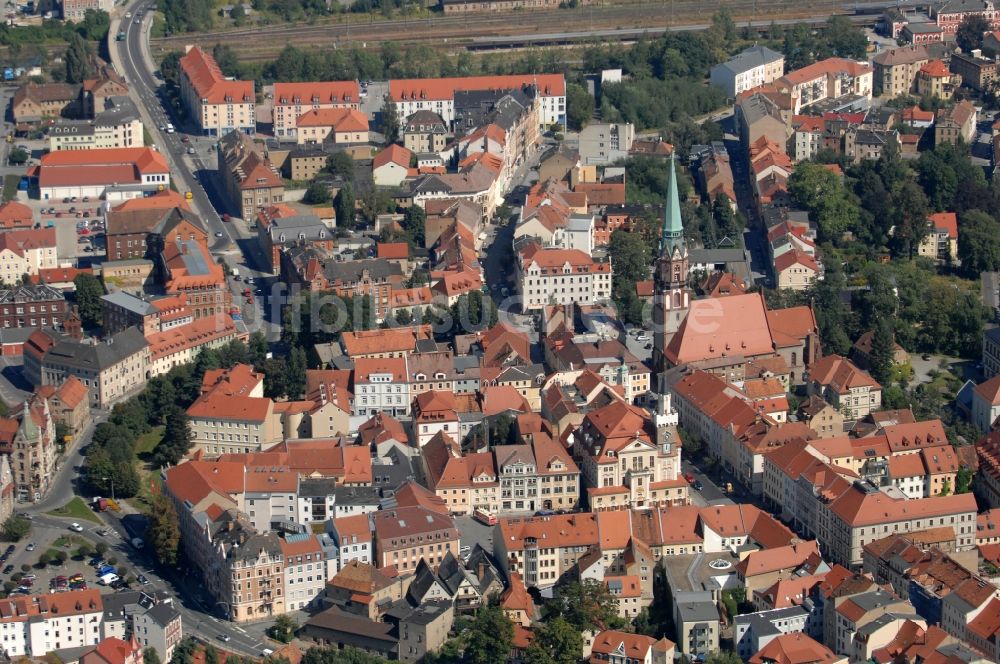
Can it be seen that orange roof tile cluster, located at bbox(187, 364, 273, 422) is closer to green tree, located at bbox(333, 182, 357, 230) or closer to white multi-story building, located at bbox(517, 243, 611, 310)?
white multi-story building, located at bbox(517, 243, 611, 310)

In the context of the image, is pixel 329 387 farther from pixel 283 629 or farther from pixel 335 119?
pixel 335 119

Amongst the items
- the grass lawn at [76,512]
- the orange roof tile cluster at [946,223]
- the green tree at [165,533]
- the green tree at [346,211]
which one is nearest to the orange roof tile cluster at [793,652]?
the green tree at [165,533]

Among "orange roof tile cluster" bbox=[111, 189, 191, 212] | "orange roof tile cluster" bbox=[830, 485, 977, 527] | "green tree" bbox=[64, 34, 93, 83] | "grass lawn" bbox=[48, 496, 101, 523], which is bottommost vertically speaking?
"grass lawn" bbox=[48, 496, 101, 523]

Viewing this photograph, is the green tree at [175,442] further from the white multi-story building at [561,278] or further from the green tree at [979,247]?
the green tree at [979,247]

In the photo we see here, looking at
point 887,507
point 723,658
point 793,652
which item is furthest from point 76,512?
point 887,507

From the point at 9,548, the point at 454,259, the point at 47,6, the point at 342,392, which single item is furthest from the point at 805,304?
the point at 47,6

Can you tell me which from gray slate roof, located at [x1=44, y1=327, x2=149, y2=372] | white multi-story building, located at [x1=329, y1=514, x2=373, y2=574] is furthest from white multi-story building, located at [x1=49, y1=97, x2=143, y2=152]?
white multi-story building, located at [x1=329, y1=514, x2=373, y2=574]
